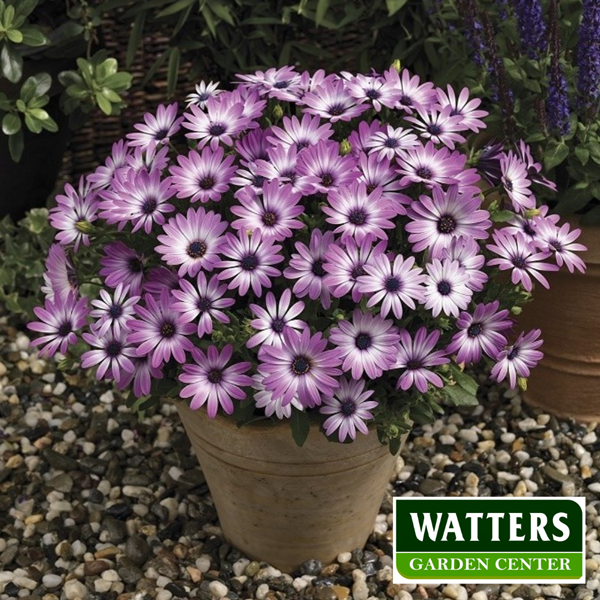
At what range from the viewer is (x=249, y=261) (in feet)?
4.74

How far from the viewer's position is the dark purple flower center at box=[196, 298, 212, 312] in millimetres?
1449

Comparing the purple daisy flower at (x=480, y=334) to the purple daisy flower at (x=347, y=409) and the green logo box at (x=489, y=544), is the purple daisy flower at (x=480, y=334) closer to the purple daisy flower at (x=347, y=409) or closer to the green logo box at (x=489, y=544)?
the purple daisy flower at (x=347, y=409)

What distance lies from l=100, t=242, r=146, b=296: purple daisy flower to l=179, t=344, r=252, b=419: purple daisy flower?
16 cm

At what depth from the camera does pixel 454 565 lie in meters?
1.79

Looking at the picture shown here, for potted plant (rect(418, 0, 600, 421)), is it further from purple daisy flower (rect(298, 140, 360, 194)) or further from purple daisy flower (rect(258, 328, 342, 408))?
purple daisy flower (rect(258, 328, 342, 408))

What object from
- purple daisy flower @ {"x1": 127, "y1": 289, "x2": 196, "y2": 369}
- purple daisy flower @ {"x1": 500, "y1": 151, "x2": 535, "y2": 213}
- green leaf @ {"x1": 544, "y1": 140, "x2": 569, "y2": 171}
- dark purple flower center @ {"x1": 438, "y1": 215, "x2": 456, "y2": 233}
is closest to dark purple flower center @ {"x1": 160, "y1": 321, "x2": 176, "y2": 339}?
purple daisy flower @ {"x1": 127, "y1": 289, "x2": 196, "y2": 369}

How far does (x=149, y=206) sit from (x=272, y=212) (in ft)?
0.63

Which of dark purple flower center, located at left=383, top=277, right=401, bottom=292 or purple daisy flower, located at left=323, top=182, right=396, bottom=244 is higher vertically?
purple daisy flower, located at left=323, top=182, right=396, bottom=244

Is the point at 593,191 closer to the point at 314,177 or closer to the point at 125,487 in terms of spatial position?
the point at 314,177

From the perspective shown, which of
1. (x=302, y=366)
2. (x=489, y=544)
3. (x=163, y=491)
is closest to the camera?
(x=302, y=366)

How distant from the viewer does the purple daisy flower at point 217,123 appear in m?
1.56

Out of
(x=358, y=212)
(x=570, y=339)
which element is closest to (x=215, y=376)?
(x=358, y=212)

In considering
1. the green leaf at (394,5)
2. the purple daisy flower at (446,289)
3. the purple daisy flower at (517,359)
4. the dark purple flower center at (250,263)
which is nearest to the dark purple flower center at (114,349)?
the dark purple flower center at (250,263)

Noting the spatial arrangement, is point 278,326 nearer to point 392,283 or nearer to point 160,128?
point 392,283
